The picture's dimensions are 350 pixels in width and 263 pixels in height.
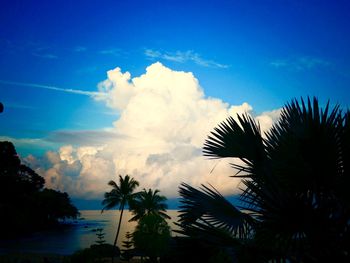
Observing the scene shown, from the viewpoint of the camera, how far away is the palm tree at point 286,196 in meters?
2.81

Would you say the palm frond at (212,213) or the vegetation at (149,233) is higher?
the palm frond at (212,213)

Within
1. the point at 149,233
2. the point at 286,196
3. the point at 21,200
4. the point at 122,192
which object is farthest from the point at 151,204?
the point at 286,196

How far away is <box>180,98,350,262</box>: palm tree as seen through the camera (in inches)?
111

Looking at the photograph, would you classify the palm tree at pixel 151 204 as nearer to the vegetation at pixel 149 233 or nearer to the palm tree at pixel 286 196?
the vegetation at pixel 149 233

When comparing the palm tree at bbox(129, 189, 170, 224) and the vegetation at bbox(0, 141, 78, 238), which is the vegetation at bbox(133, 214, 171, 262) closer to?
the palm tree at bbox(129, 189, 170, 224)

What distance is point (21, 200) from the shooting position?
202 ft

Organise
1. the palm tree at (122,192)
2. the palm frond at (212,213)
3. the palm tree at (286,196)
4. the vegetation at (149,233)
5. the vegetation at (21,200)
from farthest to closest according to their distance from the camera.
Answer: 1. the vegetation at (21,200)
2. the palm tree at (122,192)
3. the vegetation at (149,233)
4. the palm frond at (212,213)
5. the palm tree at (286,196)

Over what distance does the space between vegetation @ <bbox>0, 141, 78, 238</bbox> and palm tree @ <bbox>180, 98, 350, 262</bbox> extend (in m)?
56.6

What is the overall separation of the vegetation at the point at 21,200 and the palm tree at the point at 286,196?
186ft

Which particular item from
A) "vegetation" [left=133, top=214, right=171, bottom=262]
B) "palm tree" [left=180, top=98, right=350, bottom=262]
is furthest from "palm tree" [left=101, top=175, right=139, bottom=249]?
"palm tree" [left=180, top=98, right=350, bottom=262]

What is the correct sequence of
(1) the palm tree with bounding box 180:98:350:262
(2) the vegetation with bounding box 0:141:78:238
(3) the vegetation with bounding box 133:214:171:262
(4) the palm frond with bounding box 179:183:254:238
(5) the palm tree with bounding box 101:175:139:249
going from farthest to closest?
(2) the vegetation with bounding box 0:141:78:238 → (5) the palm tree with bounding box 101:175:139:249 → (3) the vegetation with bounding box 133:214:171:262 → (4) the palm frond with bounding box 179:183:254:238 → (1) the palm tree with bounding box 180:98:350:262

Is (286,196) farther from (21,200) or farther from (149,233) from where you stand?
(21,200)

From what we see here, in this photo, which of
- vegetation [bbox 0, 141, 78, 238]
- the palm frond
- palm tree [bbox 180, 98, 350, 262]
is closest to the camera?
palm tree [bbox 180, 98, 350, 262]

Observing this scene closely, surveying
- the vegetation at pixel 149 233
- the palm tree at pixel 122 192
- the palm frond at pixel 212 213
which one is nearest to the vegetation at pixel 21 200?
the palm tree at pixel 122 192
